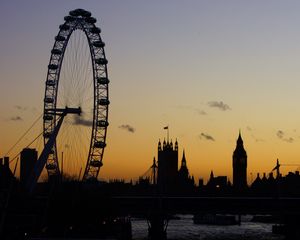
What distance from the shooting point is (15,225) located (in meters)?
69.2

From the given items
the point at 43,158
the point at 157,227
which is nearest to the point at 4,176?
the point at 43,158

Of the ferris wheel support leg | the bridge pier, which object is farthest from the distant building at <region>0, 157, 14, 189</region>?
the bridge pier

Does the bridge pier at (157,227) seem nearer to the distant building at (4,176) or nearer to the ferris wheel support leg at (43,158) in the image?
the ferris wheel support leg at (43,158)

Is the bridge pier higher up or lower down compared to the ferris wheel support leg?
lower down

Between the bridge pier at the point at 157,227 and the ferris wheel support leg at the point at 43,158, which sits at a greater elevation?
the ferris wheel support leg at the point at 43,158

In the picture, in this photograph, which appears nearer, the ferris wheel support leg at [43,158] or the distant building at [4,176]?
the distant building at [4,176]

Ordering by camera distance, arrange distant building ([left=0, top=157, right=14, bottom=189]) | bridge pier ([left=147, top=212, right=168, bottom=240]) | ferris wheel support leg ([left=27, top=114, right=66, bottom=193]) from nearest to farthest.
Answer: distant building ([left=0, top=157, right=14, bottom=189]) < ferris wheel support leg ([left=27, top=114, right=66, bottom=193]) < bridge pier ([left=147, top=212, right=168, bottom=240])

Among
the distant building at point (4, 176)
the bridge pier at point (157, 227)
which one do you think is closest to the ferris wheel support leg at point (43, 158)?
the distant building at point (4, 176)

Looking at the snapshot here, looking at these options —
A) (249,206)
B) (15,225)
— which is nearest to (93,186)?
(249,206)

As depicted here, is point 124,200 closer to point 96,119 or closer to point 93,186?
point 93,186

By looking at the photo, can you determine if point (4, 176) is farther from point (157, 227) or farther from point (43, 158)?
point (157, 227)

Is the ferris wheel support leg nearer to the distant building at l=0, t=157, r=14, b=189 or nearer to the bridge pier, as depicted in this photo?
the distant building at l=0, t=157, r=14, b=189

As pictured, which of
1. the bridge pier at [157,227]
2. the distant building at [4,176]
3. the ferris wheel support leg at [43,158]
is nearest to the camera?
the distant building at [4,176]

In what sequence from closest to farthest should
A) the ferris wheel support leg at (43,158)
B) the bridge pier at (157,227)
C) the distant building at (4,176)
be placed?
the distant building at (4,176) < the ferris wheel support leg at (43,158) < the bridge pier at (157,227)
